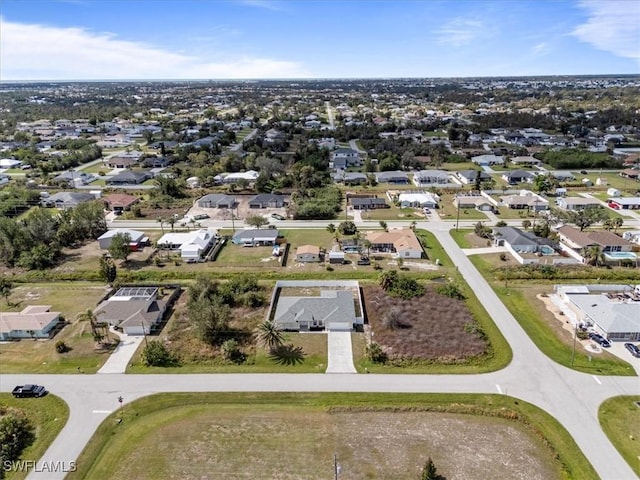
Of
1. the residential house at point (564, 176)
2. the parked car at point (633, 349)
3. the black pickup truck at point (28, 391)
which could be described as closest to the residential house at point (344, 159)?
the residential house at point (564, 176)

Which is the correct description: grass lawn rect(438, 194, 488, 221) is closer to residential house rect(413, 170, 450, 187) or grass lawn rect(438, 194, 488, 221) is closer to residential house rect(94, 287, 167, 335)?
residential house rect(413, 170, 450, 187)

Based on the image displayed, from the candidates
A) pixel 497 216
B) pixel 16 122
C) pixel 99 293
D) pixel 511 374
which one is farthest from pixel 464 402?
pixel 16 122

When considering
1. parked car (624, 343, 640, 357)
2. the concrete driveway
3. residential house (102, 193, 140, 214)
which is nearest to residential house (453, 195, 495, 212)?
parked car (624, 343, 640, 357)

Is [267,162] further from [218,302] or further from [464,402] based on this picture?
[464,402]

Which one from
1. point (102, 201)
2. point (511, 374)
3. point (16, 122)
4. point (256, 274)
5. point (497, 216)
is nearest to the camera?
point (511, 374)

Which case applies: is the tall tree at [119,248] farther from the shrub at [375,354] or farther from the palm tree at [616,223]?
the palm tree at [616,223]

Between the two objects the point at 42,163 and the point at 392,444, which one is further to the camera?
the point at 42,163

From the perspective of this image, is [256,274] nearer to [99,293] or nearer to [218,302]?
[218,302]

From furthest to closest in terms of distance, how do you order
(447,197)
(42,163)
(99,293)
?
(42,163) < (447,197) < (99,293)
